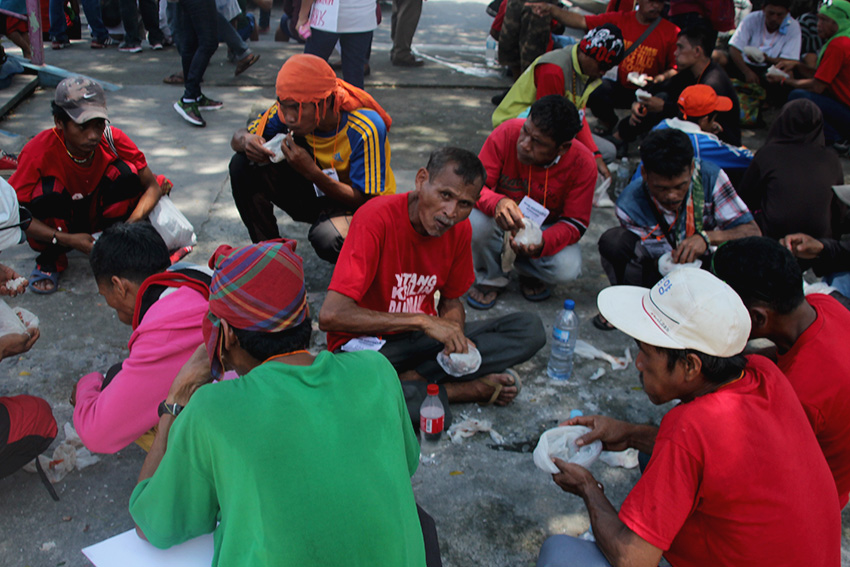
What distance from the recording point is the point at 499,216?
4.11m

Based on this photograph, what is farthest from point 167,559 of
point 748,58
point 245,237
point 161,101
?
point 748,58

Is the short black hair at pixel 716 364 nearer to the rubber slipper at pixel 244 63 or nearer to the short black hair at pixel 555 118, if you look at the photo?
the short black hair at pixel 555 118

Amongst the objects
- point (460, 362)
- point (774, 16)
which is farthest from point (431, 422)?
point (774, 16)

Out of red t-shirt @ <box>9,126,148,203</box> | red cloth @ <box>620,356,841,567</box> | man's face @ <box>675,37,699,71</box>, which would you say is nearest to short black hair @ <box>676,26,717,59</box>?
man's face @ <box>675,37,699,71</box>

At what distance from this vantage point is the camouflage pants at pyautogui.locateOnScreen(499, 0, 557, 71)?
24.3 ft

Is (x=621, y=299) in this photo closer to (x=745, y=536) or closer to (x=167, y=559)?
(x=745, y=536)

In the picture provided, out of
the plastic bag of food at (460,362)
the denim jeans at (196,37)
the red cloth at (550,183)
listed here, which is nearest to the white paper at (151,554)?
the plastic bag of food at (460,362)

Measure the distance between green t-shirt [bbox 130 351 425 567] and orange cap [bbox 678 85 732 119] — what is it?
443 centimetres

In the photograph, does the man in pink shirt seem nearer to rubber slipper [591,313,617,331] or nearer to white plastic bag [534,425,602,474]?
white plastic bag [534,425,602,474]

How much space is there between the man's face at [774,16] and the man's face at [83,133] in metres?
7.08

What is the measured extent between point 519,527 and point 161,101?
6423 millimetres

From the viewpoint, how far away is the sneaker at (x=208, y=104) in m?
7.03

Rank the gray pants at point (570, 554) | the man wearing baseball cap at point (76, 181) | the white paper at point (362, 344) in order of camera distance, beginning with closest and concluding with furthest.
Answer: the gray pants at point (570, 554) → the white paper at point (362, 344) → the man wearing baseball cap at point (76, 181)

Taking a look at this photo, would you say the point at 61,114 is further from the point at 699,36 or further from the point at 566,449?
the point at 699,36
